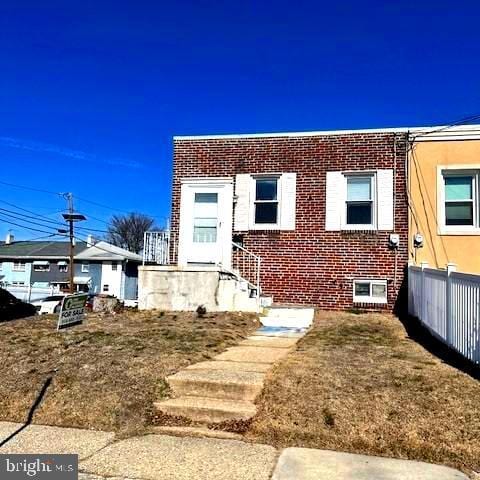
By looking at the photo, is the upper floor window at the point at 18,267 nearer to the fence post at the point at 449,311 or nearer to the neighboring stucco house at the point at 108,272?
the neighboring stucco house at the point at 108,272

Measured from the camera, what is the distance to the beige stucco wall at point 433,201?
1273 centimetres

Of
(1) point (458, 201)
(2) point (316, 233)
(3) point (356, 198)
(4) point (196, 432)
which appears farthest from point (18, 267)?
(4) point (196, 432)

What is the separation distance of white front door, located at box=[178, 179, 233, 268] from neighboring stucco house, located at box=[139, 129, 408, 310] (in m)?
0.03

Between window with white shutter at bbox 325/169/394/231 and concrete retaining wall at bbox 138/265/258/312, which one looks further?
window with white shutter at bbox 325/169/394/231

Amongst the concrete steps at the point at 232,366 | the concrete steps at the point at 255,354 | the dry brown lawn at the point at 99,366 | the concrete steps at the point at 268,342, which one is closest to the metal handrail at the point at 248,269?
the dry brown lawn at the point at 99,366

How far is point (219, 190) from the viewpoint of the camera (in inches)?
548

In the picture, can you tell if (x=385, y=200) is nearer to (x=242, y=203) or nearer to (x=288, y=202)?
(x=288, y=202)

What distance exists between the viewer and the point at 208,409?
17.3 feet

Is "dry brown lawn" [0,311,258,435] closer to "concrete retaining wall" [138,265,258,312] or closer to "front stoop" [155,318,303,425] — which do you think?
"front stoop" [155,318,303,425]

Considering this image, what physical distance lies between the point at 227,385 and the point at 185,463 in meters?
1.53

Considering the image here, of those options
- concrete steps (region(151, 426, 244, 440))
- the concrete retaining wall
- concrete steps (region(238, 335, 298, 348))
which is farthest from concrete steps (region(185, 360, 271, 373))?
the concrete retaining wall

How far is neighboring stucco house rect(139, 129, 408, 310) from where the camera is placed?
12.9 m

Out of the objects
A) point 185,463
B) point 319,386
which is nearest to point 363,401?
point 319,386

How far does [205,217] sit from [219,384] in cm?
860
